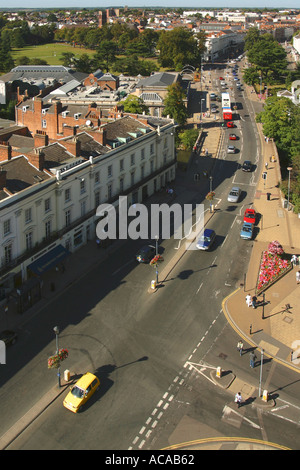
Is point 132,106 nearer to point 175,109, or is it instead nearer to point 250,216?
point 175,109

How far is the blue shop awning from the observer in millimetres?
48344

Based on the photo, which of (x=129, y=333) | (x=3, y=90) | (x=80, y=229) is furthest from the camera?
(x=3, y=90)

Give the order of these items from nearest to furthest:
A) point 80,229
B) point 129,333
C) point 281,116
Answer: point 129,333
point 80,229
point 281,116

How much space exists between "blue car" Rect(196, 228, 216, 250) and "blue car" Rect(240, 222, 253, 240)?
4.16 metres

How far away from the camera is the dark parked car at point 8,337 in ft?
132

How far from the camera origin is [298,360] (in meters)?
40.2

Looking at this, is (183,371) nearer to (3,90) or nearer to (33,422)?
(33,422)

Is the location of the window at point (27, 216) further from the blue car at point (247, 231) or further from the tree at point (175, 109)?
the tree at point (175, 109)

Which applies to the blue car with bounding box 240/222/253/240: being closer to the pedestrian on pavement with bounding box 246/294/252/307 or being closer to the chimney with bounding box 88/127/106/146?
the pedestrian on pavement with bounding box 246/294/252/307

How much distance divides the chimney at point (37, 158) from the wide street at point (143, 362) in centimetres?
1284

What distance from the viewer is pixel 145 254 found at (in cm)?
5488

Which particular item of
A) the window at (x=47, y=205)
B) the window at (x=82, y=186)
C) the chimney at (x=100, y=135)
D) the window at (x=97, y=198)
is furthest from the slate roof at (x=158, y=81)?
the window at (x=47, y=205)
